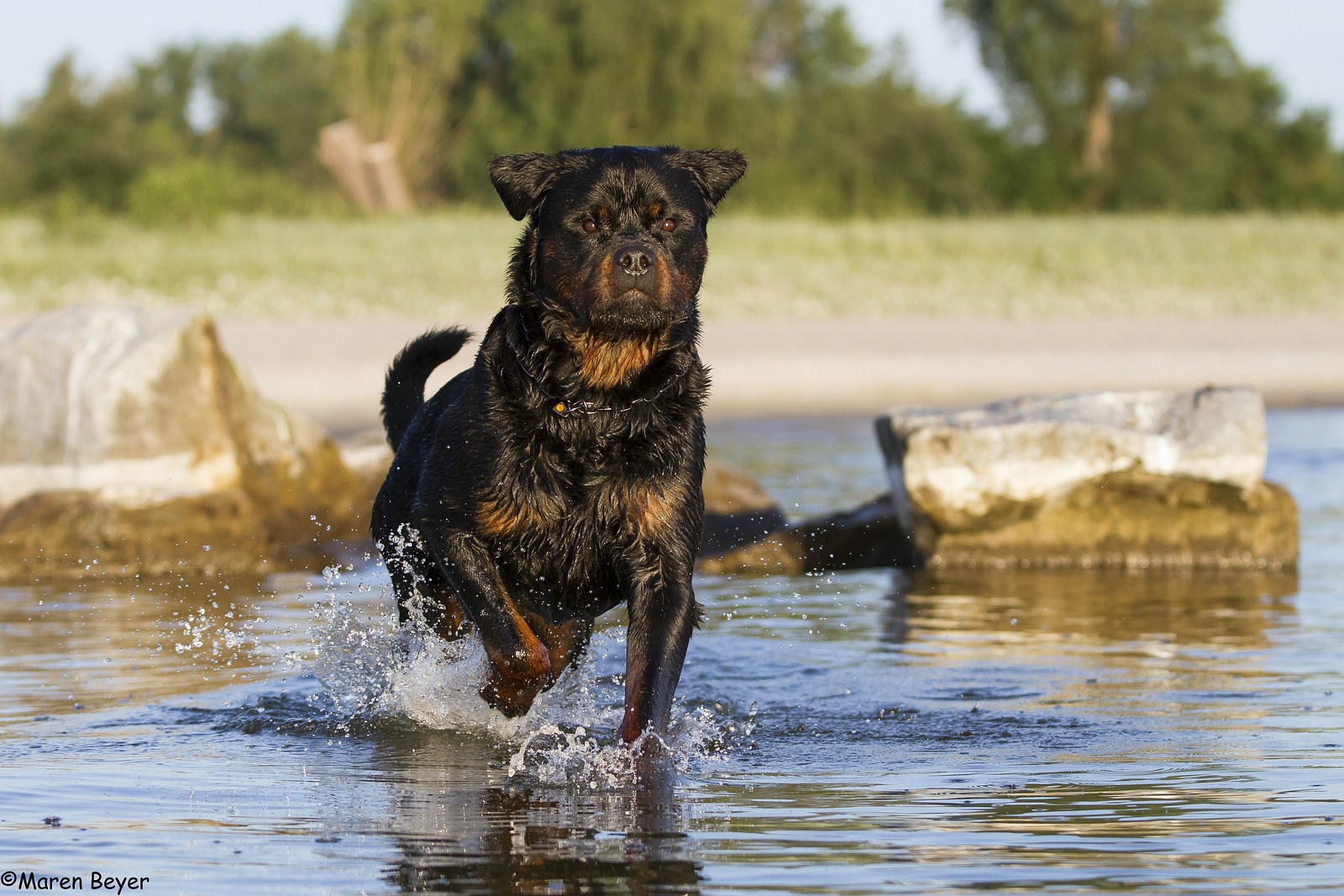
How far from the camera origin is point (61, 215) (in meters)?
24.3

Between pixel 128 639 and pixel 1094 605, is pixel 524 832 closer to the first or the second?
pixel 128 639

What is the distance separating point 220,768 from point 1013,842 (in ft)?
6.97

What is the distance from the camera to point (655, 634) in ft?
15.9

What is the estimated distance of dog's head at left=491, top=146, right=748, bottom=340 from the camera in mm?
4734

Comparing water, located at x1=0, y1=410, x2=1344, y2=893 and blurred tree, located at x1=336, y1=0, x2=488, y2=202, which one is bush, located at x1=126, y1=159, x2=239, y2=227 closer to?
blurred tree, located at x1=336, y1=0, x2=488, y2=202

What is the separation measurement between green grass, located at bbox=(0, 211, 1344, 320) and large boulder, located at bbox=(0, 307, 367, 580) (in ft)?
34.5

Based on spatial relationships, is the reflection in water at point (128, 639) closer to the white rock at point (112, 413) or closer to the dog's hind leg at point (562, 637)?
the white rock at point (112, 413)

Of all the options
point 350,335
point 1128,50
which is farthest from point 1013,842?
point 1128,50

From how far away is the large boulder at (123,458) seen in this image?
835 centimetres

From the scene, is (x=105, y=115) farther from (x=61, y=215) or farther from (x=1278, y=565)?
(x=1278, y=565)

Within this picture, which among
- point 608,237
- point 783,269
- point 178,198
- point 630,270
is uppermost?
point 178,198

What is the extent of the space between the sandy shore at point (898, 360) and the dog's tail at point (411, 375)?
707 centimetres

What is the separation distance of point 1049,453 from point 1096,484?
30 centimetres

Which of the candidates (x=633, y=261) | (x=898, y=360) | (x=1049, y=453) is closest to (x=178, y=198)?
(x=898, y=360)
